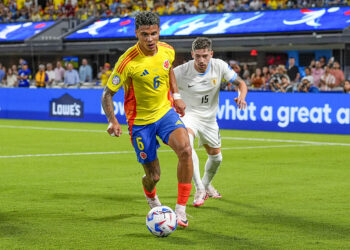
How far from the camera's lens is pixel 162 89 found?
27.5ft

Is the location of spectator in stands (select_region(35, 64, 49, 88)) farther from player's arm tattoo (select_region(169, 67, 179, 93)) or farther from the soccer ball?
the soccer ball

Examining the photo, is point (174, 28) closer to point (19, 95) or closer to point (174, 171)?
point (19, 95)

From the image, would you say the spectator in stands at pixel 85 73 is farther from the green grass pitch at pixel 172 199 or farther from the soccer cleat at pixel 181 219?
the soccer cleat at pixel 181 219

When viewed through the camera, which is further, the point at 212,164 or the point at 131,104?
the point at 212,164

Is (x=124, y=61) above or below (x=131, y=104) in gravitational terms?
above

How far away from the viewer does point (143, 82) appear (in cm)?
823

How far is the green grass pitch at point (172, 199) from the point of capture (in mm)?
7566

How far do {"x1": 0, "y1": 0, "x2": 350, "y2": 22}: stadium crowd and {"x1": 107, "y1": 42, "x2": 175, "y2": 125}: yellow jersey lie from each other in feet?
66.8

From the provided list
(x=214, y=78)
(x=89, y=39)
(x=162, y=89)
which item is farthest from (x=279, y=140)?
(x=89, y=39)

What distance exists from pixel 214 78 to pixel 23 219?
321 cm

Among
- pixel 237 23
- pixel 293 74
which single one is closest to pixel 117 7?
pixel 237 23

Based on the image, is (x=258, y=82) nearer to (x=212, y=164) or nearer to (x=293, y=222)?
(x=212, y=164)

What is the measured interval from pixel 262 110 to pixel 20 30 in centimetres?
2058

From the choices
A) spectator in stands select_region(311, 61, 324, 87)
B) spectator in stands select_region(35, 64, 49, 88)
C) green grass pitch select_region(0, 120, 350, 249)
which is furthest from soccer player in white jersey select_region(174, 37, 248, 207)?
spectator in stands select_region(35, 64, 49, 88)
